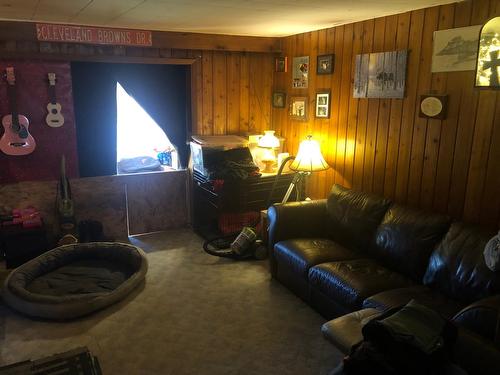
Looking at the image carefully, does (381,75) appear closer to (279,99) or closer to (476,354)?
(279,99)

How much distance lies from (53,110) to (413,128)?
3.31 m

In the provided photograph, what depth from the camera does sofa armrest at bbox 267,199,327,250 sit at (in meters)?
3.58

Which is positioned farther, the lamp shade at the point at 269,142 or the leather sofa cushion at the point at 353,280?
the lamp shade at the point at 269,142

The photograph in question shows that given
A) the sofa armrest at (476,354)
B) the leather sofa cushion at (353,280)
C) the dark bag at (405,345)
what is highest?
the dark bag at (405,345)

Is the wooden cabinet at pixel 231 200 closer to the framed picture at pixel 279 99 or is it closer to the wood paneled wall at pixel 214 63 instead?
the wood paneled wall at pixel 214 63

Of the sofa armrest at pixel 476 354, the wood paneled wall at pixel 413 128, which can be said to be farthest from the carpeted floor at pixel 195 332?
the wood paneled wall at pixel 413 128

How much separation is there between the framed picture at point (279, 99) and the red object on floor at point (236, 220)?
1329 millimetres

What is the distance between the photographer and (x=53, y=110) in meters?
4.12

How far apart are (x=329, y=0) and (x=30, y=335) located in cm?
299

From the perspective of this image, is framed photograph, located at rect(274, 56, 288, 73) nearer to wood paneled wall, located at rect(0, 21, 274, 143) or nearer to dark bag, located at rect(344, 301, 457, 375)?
wood paneled wall, located at rect(0, 21, 274, 143)

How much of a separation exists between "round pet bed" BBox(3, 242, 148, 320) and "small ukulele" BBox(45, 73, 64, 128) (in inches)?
48.8

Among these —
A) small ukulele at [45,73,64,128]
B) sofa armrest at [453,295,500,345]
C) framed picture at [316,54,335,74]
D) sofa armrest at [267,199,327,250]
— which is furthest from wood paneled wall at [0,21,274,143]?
sofa armrest at [453,295,500,345]

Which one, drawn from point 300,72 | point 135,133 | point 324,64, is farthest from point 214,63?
point 324,64

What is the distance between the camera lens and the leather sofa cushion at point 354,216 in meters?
3.33
